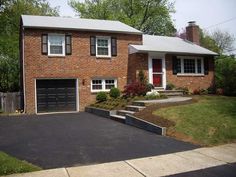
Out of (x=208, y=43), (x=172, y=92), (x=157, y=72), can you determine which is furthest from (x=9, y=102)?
(x=208, y=43)

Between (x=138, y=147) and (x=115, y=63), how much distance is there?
47.1 ft

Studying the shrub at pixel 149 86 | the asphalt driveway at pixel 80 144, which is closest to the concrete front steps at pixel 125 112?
the asphalt driveway at pixel 80 144

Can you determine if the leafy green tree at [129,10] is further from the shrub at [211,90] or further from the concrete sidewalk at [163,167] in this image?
the concrete sidewalk at [163,167]

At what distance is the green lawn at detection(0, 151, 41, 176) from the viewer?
758 centimetres

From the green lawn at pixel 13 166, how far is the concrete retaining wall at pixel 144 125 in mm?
6008

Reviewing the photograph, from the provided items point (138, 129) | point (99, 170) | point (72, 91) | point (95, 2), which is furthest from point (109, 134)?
point (95, 2)

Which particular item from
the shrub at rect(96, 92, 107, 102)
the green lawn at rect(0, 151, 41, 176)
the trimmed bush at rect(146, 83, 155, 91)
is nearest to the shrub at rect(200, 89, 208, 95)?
the trimmed bush at rect(146, 83, 155, 91)

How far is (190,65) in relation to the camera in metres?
26.5

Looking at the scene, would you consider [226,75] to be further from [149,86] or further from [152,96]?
[152,96]

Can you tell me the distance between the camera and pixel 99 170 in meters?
7.68

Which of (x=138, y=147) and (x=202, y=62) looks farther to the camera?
(x=202, y=62)

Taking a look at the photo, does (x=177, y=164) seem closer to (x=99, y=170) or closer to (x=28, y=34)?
(x=99, y=170)

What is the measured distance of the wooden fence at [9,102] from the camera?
2214 cm

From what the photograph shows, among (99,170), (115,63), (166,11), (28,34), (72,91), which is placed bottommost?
(99,170)
